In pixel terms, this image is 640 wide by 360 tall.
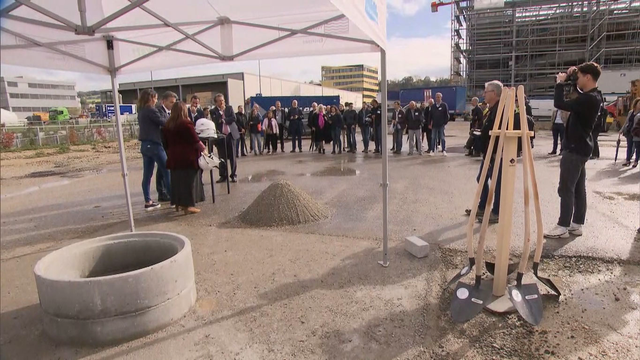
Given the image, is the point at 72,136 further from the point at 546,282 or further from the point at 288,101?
the point at 546,282

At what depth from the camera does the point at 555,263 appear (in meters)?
3.98

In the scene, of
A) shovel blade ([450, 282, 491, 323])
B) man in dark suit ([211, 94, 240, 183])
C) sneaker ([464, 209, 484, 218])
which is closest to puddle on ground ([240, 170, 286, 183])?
man in dark suit ([211, 94, 240, 183])

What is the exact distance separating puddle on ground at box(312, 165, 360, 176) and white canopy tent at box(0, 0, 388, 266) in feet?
15.9

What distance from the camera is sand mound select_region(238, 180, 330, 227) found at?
5.55m

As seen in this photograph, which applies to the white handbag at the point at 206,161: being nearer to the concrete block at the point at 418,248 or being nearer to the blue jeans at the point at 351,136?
the concrete block at the point at 418,248

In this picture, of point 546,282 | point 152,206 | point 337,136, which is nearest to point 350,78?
point 337,136

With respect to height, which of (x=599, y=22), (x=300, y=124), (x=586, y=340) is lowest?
(x=586, y=340)

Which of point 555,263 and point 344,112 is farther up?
point 344,112

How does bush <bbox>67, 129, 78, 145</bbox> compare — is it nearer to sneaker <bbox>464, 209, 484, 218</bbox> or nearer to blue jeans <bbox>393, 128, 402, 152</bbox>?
blue jeans <bbox>393, 128, 402, 152</bbox>

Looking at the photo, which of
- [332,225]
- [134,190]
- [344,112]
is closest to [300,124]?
[344,112]

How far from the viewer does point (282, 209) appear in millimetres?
5629

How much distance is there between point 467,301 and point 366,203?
3.77 metres

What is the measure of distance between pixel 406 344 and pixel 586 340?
128cm

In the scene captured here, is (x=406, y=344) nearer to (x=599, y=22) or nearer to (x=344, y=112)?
(x=344, y=112)
